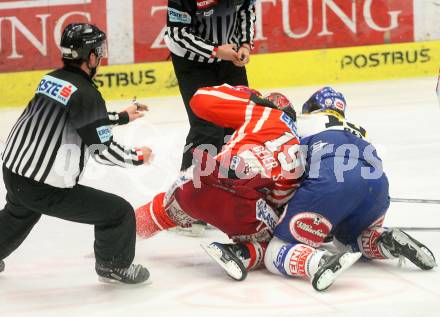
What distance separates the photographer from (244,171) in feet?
13.8

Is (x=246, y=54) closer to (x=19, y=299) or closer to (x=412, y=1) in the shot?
(x=19, y=299)

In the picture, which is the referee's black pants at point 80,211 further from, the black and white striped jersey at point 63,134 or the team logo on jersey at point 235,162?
the team logo on jersey at point 235,162

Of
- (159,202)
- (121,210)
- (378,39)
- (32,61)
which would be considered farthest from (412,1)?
(121,210)

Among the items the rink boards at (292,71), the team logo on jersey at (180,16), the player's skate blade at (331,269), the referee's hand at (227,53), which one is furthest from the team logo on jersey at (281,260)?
the rink boards at (292,71)

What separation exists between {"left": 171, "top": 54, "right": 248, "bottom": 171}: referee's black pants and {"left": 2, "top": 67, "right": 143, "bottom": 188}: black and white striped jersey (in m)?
1.11

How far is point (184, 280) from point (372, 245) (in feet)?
2.53

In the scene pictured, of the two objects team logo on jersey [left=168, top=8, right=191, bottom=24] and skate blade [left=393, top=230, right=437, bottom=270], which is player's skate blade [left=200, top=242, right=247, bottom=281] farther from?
team logo on jersey [left=168, top=8, right=191, bottom=24]

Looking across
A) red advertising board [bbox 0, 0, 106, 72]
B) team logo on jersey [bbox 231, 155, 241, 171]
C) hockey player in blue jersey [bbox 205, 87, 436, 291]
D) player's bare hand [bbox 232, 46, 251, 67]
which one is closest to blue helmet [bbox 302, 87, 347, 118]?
hockey player in blue jersey [bbox 205, 87, 436, 291]

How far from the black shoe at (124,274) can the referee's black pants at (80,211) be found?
0.02 m

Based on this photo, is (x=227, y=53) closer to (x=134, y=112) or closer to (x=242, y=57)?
(x=242, y=57)

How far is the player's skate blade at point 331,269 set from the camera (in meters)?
3.87

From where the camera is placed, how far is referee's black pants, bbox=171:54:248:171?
5.00m

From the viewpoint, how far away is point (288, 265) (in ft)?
13.3

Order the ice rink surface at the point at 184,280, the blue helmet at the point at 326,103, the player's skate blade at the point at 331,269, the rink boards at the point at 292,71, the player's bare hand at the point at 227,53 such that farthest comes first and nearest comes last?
the rink boards at the point at 292,71
the player's bare hand at the point at 227,53
the blue helmet at the point at 326,103
the player's skate blade at the point at 331,269
the ice rink surface at the point at 184,280
